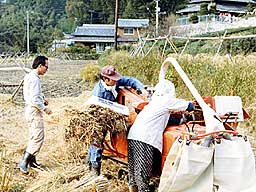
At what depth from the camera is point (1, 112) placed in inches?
456

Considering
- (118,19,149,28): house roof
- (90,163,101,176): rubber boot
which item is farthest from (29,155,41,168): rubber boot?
(118,19,149,28): house roof

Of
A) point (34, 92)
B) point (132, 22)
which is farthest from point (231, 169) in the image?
point (132, 22)

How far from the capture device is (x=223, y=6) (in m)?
57.1

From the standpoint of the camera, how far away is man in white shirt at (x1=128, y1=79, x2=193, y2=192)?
182 inches

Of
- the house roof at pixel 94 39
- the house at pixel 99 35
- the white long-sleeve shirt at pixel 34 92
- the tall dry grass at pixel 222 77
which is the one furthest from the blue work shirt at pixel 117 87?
the house roof at pixel 94 39

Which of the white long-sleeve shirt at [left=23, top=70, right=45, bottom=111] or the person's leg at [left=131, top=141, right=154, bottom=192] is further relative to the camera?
the white long-sleeve shirt at [left=23, top=70, right=45, bottom=111]

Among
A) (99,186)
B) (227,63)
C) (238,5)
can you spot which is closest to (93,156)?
(99,186)

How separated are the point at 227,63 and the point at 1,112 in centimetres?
508

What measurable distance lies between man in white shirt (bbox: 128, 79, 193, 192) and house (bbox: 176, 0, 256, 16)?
50.8 metres

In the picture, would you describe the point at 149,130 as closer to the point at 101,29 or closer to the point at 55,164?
the point at 55,164

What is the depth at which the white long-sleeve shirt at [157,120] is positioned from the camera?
4.61 m

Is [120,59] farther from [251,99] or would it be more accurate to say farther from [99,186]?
[99,186]

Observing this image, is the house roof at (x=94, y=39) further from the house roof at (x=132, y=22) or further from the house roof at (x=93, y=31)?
the house roof at (x=132, y=22)

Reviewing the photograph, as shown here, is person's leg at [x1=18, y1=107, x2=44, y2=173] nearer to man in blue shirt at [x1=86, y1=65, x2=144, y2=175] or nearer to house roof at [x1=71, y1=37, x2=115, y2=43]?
man in blue shirt at [x1=86, y1=65, x2=144, y2=175]
